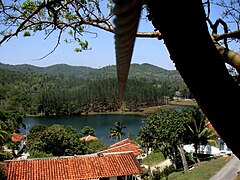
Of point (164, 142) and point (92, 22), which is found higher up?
point (92, 22)

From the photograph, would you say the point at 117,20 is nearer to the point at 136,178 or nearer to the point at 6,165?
the point at 6,165

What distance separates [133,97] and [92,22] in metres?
64.8

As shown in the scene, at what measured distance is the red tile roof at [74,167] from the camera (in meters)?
14.7

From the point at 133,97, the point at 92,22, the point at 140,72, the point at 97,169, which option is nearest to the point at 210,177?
the point at 97,169

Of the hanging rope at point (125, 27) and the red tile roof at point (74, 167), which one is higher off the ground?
the hanging rope at point (125, 27)

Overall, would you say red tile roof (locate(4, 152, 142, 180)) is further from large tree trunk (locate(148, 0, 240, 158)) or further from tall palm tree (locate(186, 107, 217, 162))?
large tree trunk (locate(148, 0, 240, 158))

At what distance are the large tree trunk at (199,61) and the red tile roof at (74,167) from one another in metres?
14.5

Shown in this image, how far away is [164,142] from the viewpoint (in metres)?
21.5

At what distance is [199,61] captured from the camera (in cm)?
73

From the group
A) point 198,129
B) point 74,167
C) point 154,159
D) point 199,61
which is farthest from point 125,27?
point 154,159

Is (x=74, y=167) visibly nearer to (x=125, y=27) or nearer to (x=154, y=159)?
(x=154, y=159)

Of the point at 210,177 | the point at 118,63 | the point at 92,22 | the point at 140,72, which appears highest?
the point at 140,72

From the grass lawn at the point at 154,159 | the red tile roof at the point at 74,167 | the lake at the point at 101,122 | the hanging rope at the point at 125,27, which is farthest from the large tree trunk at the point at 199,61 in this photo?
the lake at the point at 101,122

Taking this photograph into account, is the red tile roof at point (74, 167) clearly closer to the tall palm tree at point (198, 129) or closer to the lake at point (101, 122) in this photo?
the tall palm tree at point (198, 129)
